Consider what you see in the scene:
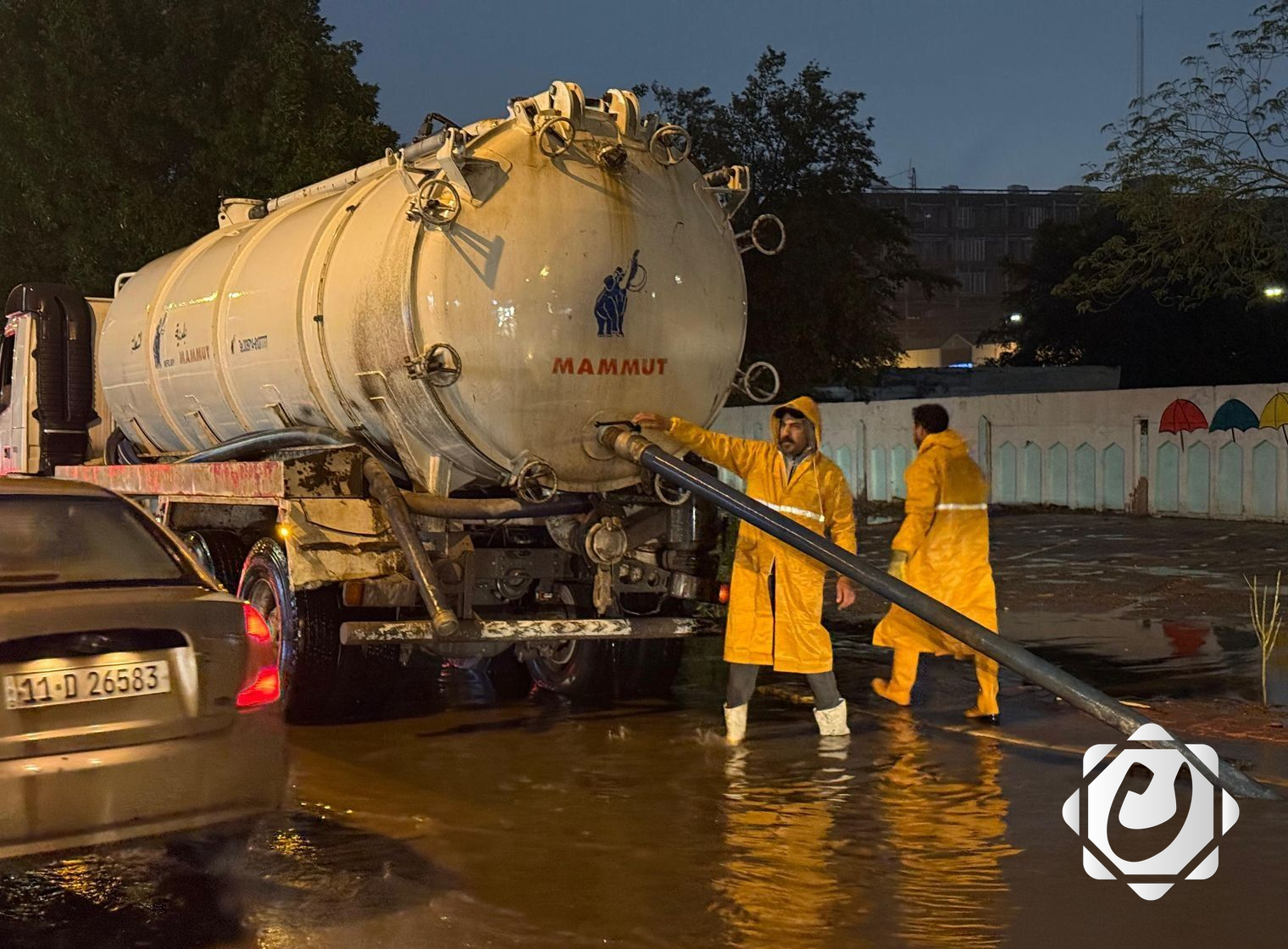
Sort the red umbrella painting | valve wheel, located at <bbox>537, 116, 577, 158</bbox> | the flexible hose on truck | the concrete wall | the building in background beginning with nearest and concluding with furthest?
the flexible hose on truck < valve wheel, located at <bbox>537, 116, 577, 158</bbox> < the concrete wall < the red umbrella painting < the building in background

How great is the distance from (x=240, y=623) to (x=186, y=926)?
999mm

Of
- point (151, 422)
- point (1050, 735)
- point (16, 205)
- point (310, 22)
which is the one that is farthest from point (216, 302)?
point (16, 205)

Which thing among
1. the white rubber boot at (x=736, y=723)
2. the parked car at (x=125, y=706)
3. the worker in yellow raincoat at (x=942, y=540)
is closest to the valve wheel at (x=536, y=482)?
the white rubber boot at (x=736, y=723)

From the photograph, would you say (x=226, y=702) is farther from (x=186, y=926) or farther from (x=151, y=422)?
(x=151, y=422)

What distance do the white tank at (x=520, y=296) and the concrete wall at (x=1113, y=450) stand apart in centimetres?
1156

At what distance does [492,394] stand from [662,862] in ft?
9.95

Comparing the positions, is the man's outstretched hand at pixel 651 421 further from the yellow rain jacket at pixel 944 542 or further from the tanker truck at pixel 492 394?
the yellow rain jacket at pixel 944 542

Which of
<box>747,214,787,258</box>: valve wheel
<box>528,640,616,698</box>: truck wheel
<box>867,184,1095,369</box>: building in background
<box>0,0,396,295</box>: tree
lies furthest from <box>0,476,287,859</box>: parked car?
<box>867,184,1095,369</box>: building in background

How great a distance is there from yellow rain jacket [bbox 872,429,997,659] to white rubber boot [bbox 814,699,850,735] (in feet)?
2.78

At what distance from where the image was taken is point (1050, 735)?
26.6ft

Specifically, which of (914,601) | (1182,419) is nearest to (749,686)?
(914,601)

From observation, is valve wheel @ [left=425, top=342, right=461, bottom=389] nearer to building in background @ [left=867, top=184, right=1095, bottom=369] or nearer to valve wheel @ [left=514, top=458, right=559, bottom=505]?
valve wheel @ [left=514, top=458, right=559, bottom=505]

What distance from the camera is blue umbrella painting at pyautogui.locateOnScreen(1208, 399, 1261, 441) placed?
18.5 metres

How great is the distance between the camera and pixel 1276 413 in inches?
712
